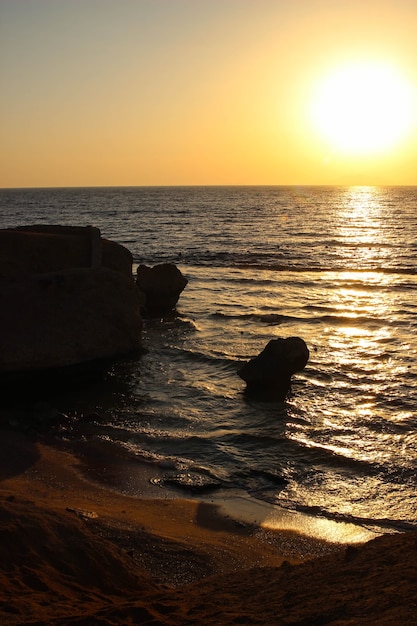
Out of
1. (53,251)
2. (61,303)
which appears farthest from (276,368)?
(53,251)

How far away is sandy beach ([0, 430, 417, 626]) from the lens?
544cm

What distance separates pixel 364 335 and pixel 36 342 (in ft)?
38.9

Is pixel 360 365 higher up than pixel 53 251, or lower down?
lower down

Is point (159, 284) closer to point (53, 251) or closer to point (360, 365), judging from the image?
point (53, 251)

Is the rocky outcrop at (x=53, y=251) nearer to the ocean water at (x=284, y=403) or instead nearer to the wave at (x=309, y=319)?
the ocean water at (x=284, y=403)

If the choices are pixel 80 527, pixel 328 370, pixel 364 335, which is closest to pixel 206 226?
pixel 364 335

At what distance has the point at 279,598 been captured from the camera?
5832 millimetres

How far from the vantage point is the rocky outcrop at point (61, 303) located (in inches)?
536

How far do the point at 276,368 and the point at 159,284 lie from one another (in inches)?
401

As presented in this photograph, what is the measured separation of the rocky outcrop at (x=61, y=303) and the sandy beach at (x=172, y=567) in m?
4.33

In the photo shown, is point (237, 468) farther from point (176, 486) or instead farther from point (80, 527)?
point (80, 527)

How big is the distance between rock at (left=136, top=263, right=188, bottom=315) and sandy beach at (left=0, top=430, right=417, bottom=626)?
14053mm

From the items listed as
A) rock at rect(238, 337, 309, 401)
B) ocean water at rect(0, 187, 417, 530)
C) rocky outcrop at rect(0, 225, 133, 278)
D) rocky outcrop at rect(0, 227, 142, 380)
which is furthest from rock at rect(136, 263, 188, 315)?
rock at rect(238, 337, 309, 401)

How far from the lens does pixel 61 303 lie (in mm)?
14492
